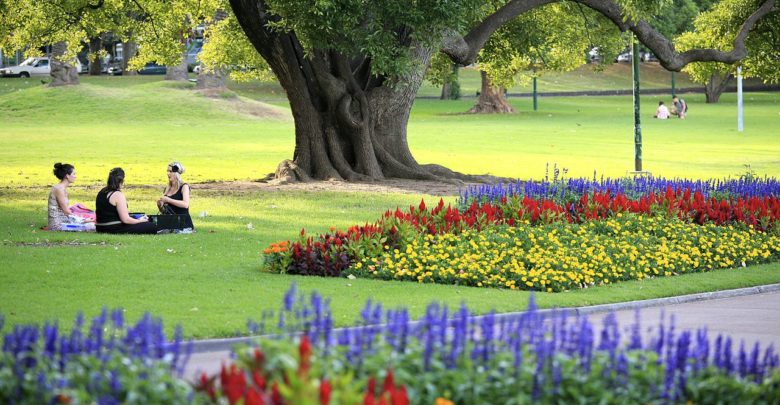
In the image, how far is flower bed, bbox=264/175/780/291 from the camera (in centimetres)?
1449

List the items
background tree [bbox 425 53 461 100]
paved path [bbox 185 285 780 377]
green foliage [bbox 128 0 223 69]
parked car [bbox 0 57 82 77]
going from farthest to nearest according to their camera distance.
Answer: parked car [bbox 0 57 82 77] < background tree [bbox 425 53 461 100] < green foliage [bbox 128 0 223 69] < paved path [bbox 185 285 780 377]

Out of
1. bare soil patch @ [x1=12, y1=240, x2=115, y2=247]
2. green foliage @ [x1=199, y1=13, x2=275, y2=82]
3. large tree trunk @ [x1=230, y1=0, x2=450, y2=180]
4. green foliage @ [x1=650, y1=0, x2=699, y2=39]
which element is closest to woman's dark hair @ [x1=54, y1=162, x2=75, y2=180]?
bare soil patch @ [x1=12, y1=240, x2=115, y2=247]

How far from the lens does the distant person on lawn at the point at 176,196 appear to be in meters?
18.4

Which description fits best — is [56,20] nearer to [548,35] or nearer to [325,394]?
[548,35]

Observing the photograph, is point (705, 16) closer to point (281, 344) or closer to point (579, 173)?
point (579, 173)

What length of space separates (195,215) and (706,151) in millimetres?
24064

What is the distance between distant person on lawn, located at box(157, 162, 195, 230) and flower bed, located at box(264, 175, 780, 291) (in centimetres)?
330

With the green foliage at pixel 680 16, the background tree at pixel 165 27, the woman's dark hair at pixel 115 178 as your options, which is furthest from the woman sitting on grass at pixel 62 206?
the green foliage at pixel 680 16

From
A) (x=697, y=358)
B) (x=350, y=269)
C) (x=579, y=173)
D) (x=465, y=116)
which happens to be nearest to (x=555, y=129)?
(x=465, y=116)

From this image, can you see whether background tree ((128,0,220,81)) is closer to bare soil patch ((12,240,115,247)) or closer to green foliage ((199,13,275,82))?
green foliage ((199,13,275,82))

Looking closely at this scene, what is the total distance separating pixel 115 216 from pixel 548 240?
6751 millimetres

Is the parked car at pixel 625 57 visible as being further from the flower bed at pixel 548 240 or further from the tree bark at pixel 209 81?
the flower bed at pixel 548 240

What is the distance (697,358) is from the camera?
292 inches

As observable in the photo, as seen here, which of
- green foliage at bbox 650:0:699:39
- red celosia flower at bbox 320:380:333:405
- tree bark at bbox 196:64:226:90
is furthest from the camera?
green foliage at bbox 650:0:699:39
